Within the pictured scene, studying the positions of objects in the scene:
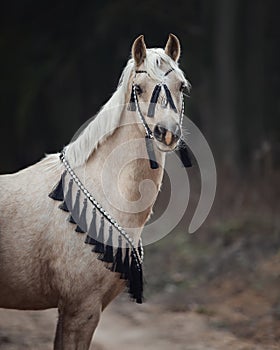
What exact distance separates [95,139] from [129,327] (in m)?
2.73

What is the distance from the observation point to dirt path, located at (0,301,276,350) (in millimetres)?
5430

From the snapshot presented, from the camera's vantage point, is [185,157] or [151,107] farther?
[185,157]

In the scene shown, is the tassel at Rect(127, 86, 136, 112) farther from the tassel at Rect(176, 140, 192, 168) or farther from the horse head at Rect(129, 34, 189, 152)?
the tassel at Rect(176, 140, 192, 168)

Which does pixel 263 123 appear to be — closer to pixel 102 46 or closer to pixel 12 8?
pixel 102 46

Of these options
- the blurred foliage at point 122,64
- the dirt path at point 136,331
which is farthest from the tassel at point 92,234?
the blurred foliage at point 122,64

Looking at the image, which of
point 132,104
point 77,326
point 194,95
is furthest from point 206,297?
point 194,95

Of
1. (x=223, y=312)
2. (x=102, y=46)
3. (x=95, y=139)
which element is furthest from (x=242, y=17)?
(x=95, y=139)

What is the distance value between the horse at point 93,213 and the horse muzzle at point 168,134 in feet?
0.16

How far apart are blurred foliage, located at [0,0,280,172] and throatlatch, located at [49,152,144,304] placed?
587 centimetres

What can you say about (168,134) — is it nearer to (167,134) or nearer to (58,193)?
(167,134)

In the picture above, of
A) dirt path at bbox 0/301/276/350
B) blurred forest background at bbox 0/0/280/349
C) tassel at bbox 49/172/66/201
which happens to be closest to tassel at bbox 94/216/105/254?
tassel at bbox 49/172/66/201

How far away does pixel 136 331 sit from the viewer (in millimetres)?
5961

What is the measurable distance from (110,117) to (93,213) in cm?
49

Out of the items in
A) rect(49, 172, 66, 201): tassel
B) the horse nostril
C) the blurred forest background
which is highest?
the blurred forest background
